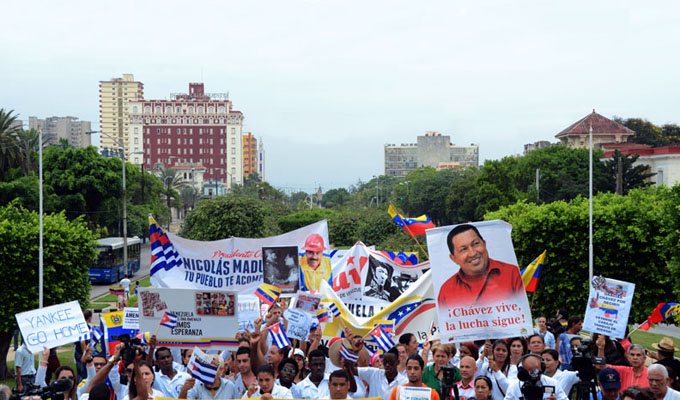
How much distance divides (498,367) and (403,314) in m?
4.33

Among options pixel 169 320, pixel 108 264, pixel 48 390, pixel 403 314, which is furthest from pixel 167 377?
pixel 108 264

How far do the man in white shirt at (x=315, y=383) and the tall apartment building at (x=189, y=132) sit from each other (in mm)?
174215

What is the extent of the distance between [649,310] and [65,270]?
1329 cm

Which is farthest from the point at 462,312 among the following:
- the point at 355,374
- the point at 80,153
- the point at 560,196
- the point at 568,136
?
the point at 568,136

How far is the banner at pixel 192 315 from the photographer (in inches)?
388

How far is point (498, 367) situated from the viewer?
9.45 m

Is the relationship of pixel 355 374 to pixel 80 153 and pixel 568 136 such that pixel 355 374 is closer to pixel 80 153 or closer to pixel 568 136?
pixel 80 153

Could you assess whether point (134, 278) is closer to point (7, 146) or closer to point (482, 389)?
point (7, 146)

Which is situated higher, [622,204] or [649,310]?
[622,204]

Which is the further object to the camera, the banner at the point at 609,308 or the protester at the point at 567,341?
the protester at the point at 567,341

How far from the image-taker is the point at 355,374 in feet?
30.2

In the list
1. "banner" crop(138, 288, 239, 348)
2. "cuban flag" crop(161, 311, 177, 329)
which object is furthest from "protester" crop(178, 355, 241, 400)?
"cuban flag" crop(161, 311, 177, 329)

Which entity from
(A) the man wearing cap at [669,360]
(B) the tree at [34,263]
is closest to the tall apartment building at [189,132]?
(B) the tree at [34,263]

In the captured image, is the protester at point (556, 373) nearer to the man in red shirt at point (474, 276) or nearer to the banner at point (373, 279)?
the man in red shirt at point (474, 276)
